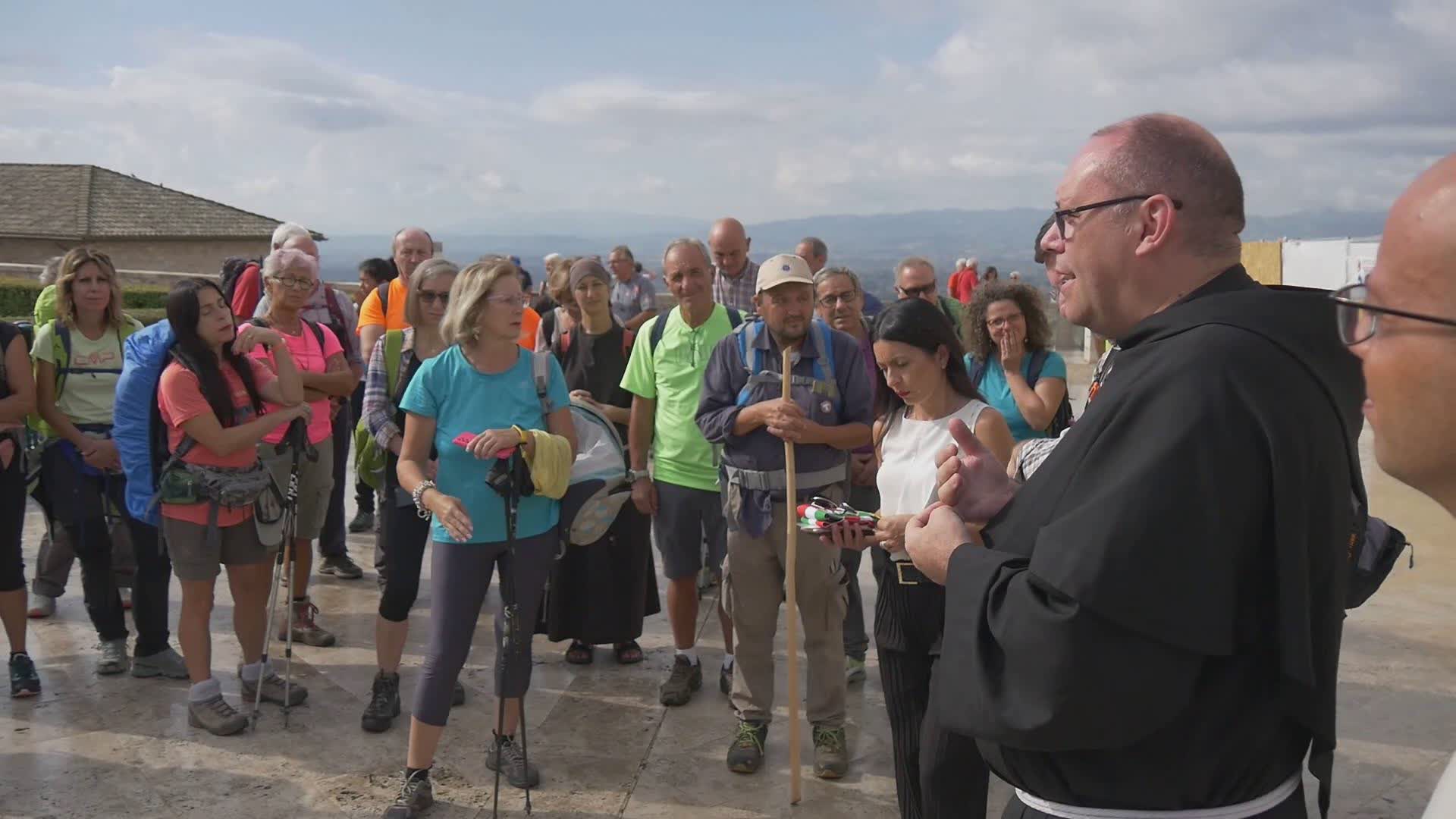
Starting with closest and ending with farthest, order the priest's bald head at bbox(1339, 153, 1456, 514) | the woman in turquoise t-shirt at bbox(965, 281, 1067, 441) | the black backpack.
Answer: the priest's bald head at bbox(1339, 153, 1456, 514) < the woman in turquoise t-shirt at bbox(965, 281, 1067, 441) < the black backpack

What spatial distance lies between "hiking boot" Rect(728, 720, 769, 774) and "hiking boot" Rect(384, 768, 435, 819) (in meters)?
1.20

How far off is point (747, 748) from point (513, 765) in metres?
0.94

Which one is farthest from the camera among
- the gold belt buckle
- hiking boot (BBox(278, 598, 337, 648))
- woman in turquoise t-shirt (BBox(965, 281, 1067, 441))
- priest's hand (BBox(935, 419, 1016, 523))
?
hiking boot (BBox(278, 598, 337, 648))

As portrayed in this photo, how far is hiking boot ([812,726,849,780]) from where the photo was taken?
180 inches

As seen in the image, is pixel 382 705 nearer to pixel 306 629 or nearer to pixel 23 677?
pixel 306 629

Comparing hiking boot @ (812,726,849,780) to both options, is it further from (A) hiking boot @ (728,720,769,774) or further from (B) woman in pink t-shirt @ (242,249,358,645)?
(B) woman in pink t-shirt @ (242,249,358,645)

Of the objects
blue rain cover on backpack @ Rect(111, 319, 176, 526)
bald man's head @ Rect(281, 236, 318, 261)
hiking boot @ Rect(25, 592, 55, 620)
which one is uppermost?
bald man's head @ Rect(281, 236, 318, 261)

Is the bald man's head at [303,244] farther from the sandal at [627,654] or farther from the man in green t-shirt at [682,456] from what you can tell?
the sandal at [627,654]

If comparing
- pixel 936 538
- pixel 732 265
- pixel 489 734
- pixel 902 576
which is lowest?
pixel 489 734

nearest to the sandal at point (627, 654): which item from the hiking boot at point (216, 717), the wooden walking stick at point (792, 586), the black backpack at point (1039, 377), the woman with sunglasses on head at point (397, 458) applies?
the woman with sunglasses on head at point (397, 458)

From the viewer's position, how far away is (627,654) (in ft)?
19.2

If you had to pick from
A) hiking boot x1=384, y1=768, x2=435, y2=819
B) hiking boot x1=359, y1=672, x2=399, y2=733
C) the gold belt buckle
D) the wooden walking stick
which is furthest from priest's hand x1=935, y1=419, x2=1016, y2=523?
hiking boot x1=359, y1=672, x2=399, y2=733

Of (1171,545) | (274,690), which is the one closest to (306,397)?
(274,690)

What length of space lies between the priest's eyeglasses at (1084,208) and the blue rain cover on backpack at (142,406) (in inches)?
161
